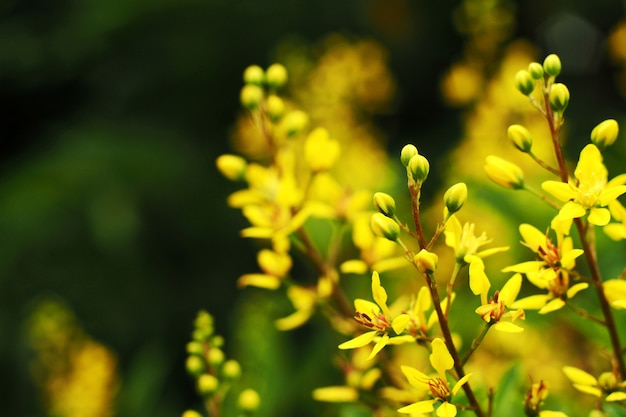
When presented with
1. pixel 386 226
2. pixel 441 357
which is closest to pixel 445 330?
pixel 441 357

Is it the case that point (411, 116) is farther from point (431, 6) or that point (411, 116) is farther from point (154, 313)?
point (154, 313)

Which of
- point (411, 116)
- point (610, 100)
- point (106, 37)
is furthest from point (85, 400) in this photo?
point (610, 100)

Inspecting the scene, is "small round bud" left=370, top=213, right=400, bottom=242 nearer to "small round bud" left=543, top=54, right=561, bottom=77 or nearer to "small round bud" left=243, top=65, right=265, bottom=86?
"small round bud" left=543, top=54, right=561, bottom=77

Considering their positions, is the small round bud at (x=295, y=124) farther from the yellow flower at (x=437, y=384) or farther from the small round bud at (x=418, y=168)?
the yellow flower at (x=437, y=384)

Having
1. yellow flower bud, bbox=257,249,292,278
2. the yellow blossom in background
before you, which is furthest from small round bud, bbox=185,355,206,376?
the yellow blossom in background

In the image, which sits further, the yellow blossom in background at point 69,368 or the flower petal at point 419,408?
the yellow blossom in background at point 69,368

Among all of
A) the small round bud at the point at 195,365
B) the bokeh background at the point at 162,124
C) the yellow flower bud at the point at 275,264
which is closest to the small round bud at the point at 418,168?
the yellow flower bud at the point at 275,264

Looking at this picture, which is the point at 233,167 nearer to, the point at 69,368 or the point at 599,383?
the point at 599,383
